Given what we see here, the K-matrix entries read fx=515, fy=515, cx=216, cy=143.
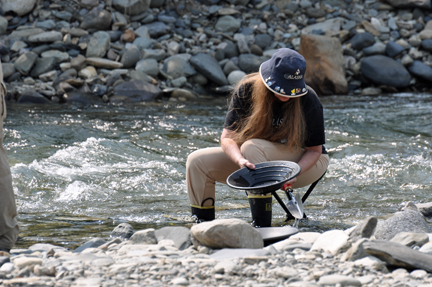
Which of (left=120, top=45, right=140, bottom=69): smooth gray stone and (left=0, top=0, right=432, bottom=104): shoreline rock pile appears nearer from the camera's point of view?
(left=0, top=0, right=432, bottom=104): shoreline rock pile

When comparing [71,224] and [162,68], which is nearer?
[71,224]

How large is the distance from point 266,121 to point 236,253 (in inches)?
46.2

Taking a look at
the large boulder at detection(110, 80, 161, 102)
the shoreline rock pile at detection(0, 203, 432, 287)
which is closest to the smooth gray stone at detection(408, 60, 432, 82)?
the large boulder at detection(110, 80, 161, 102)

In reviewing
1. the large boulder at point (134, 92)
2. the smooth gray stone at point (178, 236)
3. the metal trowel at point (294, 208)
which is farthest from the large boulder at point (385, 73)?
the smooth gray stone at point (178, 236)

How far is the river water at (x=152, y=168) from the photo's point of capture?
3799 millimetres

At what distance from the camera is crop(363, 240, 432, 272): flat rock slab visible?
87.3 inches

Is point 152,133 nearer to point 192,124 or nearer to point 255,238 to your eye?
point 192,124

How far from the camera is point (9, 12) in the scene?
41.0 feet

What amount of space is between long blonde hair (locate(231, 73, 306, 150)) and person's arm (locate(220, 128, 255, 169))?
53 millimetres

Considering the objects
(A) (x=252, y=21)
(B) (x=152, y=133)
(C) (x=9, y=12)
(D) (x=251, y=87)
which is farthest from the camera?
(A) (x=252, y=21)

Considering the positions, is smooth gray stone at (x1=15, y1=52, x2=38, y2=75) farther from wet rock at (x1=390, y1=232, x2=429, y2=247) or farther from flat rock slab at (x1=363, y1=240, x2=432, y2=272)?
flat rock slab at (x1=363, y1=240, x2=432, y2=272)

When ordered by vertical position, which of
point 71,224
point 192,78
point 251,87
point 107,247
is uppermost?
point 251,87

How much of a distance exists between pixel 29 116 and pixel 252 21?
737cm

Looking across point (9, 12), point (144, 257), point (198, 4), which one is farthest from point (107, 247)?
point (198, 4)
